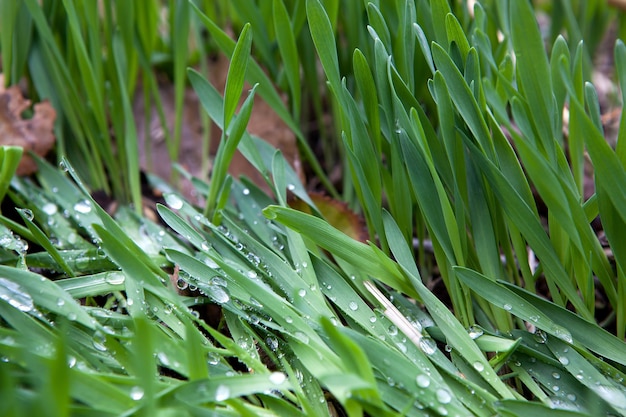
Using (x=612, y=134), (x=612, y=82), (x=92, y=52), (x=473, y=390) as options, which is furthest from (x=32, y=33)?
(x=612, y=82)

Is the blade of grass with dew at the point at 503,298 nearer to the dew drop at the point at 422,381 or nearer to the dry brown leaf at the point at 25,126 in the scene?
the dew drop at the point at 422,381

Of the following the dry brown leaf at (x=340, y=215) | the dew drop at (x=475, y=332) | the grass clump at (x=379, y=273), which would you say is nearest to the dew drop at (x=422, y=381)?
the grass clump at (x=379, y=273)

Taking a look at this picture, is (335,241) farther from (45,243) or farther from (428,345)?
(45,243)

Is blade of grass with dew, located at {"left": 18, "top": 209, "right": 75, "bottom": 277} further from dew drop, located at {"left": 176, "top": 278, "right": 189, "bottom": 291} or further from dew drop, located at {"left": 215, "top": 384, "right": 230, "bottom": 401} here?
dew drop, located at {"left": 215, "top": 384, "right": 230, "bottom": 401}

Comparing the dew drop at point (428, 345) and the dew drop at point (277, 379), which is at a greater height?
the dew drop at point (277, 379)

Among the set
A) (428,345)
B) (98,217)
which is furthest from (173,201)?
(428,345)

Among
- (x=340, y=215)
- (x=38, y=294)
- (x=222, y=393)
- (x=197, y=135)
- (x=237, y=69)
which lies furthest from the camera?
(x=197, y=135)
